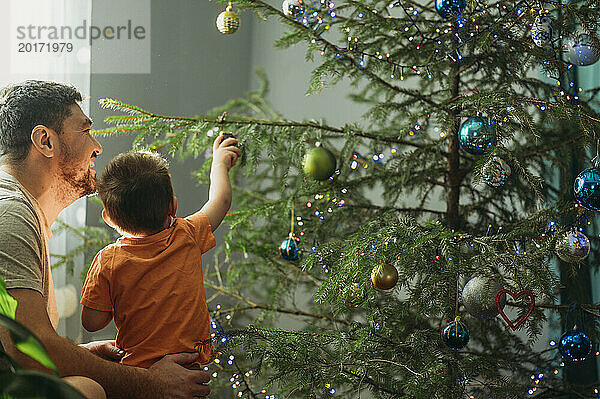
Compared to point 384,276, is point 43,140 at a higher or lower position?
higher

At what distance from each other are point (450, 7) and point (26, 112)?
0.91m

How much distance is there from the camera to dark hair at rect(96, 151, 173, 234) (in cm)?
129

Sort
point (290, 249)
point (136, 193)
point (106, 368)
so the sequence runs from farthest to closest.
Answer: point (290, 249) → point (136, 193) → point (106, 368)

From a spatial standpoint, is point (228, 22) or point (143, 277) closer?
point (143, 277)

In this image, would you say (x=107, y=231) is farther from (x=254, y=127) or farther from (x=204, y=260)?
(x=254, y=127)

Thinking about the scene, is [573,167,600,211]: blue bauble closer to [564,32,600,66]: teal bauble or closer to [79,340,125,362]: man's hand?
[564,32,600,66]: teal bauble

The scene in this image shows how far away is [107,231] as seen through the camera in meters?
2.25

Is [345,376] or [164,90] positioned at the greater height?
[164,90]

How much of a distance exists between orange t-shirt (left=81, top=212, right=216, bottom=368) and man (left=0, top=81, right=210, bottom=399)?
5cm

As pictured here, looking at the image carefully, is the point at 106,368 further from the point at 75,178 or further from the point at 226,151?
the point at 226,151

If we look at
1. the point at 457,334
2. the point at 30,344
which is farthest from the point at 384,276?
the point at 30,344

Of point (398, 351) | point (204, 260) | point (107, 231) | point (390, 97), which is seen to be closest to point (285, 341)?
point (398, 351)

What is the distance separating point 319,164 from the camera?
1533 mm

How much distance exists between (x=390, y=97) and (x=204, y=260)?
4.27ft
